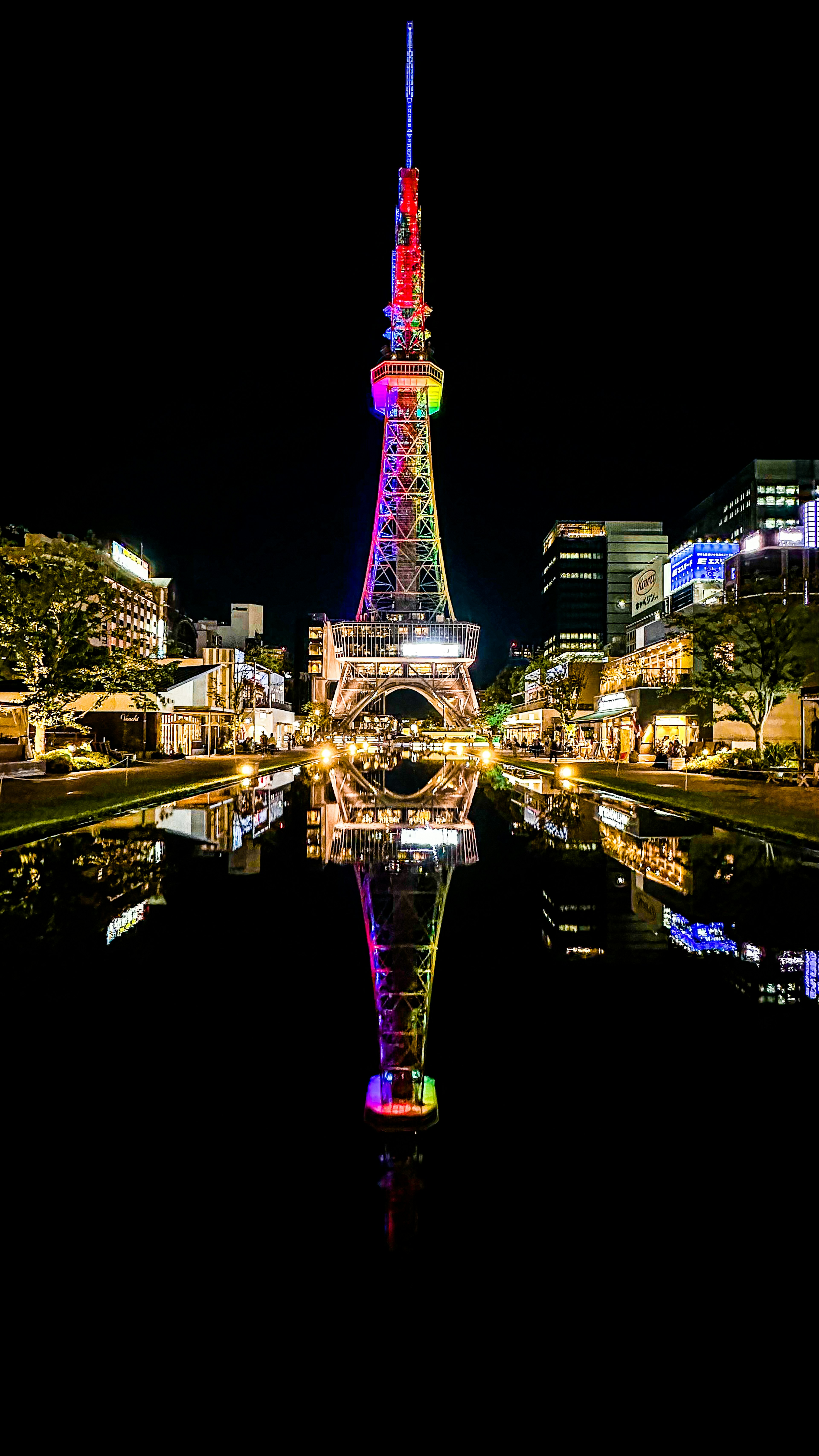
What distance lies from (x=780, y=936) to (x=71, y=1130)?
7.43 metres

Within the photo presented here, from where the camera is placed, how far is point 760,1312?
3.23 meters

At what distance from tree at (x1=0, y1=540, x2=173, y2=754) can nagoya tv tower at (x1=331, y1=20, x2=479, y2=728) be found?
8113 cm

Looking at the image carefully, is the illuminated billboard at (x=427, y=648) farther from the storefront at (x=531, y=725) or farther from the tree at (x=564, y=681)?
the tree at (x=564, y=681)

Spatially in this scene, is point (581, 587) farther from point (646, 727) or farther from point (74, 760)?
point (74, 760)

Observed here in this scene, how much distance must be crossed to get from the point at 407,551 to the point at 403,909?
11463 cm

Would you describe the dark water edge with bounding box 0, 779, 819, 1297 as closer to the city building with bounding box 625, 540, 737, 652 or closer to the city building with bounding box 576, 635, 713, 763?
the city building with bounding box 576, 635, 713, 763

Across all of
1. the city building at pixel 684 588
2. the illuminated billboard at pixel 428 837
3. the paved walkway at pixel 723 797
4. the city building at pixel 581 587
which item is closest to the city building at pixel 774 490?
the city building at pixel 684 588

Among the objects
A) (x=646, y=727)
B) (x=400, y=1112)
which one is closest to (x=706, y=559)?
(x=646, y=727)

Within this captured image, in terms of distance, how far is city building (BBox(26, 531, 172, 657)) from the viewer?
104125 millimetres

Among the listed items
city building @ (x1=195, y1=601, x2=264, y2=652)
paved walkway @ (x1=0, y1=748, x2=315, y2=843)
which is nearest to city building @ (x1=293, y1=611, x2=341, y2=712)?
city building @ (x1=195, y1=601, x2=264, y2=652)

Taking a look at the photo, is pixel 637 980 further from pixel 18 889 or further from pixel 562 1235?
pixel 18 889

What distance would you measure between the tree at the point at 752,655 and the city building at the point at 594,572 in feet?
462

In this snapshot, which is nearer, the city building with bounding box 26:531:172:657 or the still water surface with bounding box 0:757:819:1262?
the still water surface with bounding box 0:757:819:1262

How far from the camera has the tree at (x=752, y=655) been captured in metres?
39.7
